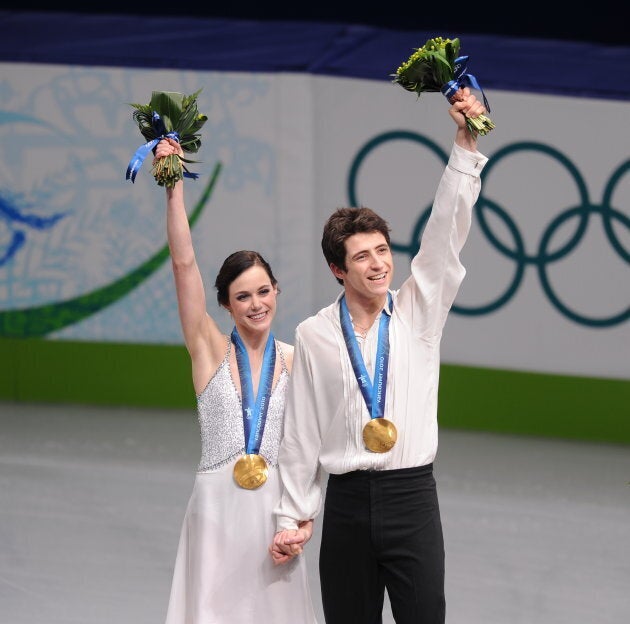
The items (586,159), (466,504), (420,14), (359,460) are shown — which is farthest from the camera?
(420,14)

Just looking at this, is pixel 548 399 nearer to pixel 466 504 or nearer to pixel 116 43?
pixel 466 504

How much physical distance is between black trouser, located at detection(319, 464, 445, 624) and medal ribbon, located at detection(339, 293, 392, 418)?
156 millimetres

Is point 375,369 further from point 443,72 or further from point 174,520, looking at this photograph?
point 174,520

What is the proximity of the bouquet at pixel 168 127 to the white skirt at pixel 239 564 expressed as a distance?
A: 741mm

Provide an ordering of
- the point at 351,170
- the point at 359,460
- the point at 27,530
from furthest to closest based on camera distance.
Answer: the point at 351,170, the point at 27,530, the point at 359,460

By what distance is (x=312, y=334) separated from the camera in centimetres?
300

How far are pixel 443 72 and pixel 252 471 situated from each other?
1.05 meters

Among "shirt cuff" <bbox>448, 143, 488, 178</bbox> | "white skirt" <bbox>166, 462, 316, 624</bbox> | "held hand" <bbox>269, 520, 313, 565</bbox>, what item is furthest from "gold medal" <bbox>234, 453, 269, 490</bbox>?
"shirt cuff" <bbox>448, 143, 488, 178</bbox>

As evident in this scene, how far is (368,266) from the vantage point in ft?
9.68

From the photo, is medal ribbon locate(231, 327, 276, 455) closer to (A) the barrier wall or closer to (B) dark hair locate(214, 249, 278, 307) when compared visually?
(B) dark hair locate(214, 249, 278, 307)

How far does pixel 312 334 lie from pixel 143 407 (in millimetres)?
4534

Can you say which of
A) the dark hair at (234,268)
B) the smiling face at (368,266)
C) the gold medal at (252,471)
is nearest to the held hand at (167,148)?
the dark hair at (234,268)

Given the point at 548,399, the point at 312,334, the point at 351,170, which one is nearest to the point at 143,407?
the point at 351,170

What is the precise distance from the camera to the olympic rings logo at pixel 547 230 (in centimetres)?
651
